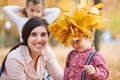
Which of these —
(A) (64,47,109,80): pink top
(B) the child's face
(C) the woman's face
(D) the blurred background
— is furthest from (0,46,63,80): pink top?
(D) the blurred background

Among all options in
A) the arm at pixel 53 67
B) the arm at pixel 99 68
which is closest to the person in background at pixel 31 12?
the arm at pixel 53 67

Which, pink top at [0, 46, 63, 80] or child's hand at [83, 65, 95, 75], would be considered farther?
pink top at [0, 46, 63, 80]

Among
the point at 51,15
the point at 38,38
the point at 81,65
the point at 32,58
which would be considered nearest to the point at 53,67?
the point at 32,58

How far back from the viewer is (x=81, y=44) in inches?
160

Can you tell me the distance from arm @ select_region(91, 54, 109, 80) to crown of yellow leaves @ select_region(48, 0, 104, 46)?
0.74 feet

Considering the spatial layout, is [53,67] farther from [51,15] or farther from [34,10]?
[51,15]

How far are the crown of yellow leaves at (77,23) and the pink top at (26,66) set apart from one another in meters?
0.67

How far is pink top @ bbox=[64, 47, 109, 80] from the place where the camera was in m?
3.96

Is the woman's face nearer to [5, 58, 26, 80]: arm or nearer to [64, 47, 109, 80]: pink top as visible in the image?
[5, 58, 26, 80]: arm

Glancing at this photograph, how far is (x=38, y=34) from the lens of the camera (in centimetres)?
460

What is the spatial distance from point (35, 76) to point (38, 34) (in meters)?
0.47

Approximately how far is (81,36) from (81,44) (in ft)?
0.25

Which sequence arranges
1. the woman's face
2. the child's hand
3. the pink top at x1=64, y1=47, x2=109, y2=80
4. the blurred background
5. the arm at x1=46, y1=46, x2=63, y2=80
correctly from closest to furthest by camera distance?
the child's hand
the pink top at x1=64, y1=47, x2=109, y2=80
the woman's face
the arm at x1=46, y1=46, x2=63, y2=80
the blurred background

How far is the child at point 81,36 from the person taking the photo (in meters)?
4.01
